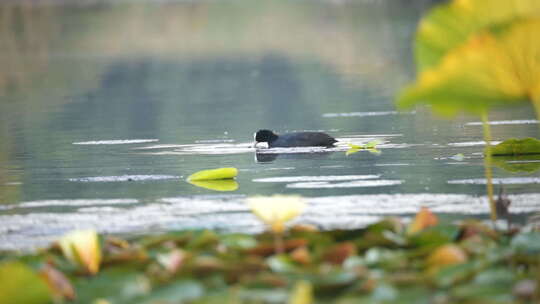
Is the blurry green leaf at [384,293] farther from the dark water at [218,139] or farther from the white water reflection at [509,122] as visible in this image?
the white water reflection at [509,122]

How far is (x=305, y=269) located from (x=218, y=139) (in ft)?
37.6

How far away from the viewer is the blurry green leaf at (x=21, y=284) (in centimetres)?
613

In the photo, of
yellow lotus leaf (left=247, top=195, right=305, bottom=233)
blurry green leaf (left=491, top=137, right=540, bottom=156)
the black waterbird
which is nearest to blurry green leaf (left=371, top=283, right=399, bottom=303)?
yellow lotus leaf (left=247, top=195, right=305, bottom=233)

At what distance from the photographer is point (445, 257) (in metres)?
6.69

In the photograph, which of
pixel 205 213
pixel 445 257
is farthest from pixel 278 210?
pixel 205 213

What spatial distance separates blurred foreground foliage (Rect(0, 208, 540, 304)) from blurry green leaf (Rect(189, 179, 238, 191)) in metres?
4.40

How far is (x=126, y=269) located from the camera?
689 centimetres

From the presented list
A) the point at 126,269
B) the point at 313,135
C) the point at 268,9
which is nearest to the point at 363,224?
the point at 126,269

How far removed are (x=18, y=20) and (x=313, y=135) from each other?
7044 cm

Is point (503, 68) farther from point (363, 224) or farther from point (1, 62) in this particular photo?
point (1, 62)

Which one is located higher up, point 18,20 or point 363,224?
point 18,20

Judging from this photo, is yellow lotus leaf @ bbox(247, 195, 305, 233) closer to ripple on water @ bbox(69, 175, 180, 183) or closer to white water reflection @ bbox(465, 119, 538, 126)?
ripple on water @ bbox(69, 175, 180, 183)

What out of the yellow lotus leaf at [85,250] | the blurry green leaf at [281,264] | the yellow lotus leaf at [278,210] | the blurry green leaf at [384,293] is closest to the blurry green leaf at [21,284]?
the yellow lotus leaf at [85,250]

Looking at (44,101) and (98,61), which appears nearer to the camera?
(44,101)
